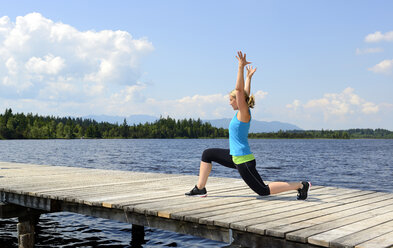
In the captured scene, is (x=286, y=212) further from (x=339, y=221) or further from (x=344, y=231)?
(x=344, y=231)

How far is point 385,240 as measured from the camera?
469 cm

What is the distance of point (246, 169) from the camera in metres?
6.98

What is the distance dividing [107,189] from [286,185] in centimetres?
424

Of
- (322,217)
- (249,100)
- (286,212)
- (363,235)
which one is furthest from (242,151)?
(363,235)

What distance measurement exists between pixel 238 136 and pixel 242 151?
→ 30 cm

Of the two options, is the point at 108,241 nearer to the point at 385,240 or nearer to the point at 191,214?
the point at 191,214

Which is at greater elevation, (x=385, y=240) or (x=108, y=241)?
(x=385, y=240)

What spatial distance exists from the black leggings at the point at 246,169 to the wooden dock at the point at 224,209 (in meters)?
0.29

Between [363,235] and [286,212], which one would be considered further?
[286,212]

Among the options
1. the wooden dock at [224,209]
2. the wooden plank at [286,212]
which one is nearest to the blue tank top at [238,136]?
the wooden dock at [224,209]

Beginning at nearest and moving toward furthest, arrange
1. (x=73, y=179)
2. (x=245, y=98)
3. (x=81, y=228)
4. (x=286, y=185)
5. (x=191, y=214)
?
(x=191, y=214), (x=245, y=98), (x=286, y=185), (x=73, y=179), (x=81, y=228)

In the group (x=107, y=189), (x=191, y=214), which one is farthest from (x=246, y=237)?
(x=107, y=189)

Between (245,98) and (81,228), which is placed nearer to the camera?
(245,98)

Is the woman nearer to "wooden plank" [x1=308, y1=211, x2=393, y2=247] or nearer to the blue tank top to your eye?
the blue tank top
